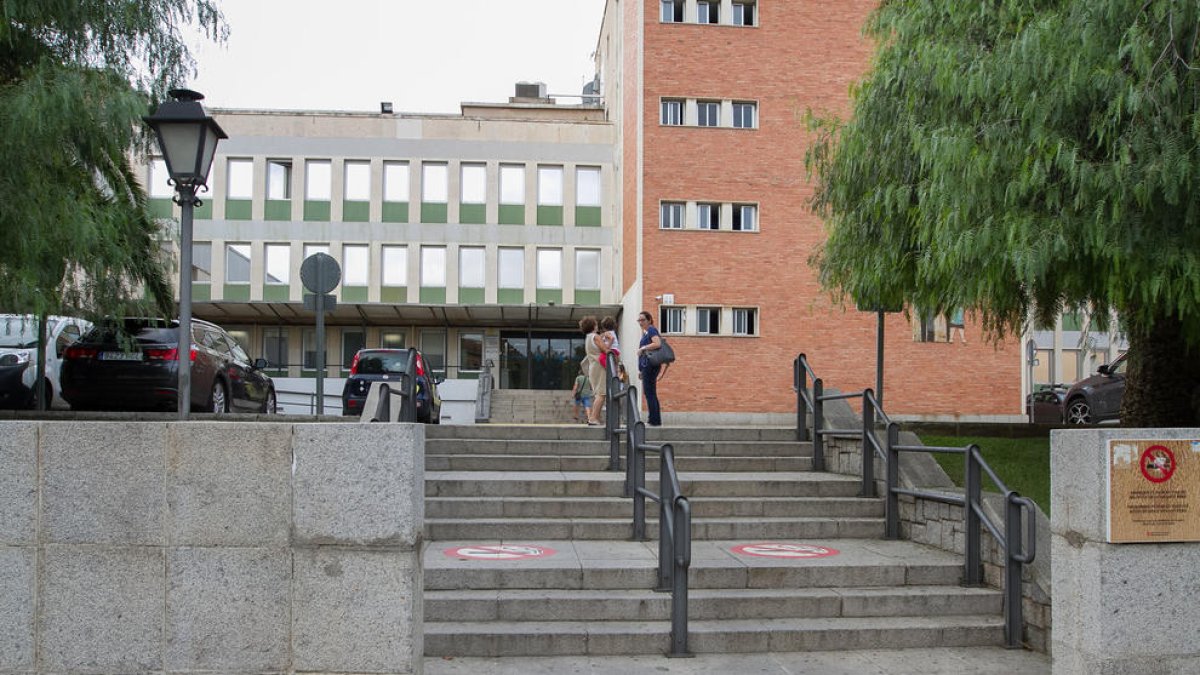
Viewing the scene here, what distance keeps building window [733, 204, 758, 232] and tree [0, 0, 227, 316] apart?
18.2 meters

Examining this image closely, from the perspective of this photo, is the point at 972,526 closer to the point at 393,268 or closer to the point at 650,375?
the point at 650,375

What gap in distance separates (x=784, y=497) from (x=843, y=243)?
3757 mm

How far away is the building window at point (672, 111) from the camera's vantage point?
2794 centimetres

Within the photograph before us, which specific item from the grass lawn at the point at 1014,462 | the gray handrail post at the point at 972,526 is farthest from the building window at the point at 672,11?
the gray handrail post at the point at 972,526

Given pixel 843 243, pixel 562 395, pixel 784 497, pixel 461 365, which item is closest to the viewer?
pixel 784 497

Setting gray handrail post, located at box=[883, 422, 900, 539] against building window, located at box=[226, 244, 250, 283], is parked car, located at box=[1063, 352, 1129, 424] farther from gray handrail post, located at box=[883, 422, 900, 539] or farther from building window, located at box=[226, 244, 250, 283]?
building window, located at box=[226, 244, 250, 283]

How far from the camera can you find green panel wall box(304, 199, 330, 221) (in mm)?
35438

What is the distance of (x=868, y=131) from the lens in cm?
1163

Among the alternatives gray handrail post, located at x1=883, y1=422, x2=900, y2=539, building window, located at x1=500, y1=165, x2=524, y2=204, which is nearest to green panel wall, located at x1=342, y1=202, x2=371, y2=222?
building window, located at x1=500, y1=165, x2=524, y2=204

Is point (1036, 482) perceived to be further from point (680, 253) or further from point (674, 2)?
point (674, 2)

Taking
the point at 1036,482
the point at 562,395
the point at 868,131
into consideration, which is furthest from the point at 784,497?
the point at 562,395

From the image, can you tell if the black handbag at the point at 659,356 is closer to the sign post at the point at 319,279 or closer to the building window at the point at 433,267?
the sign post at the point at 319,279

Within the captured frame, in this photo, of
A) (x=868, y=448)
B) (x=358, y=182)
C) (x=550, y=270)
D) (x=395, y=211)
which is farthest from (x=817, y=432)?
(x=358, y=182)

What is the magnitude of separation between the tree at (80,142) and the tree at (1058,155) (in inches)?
311
